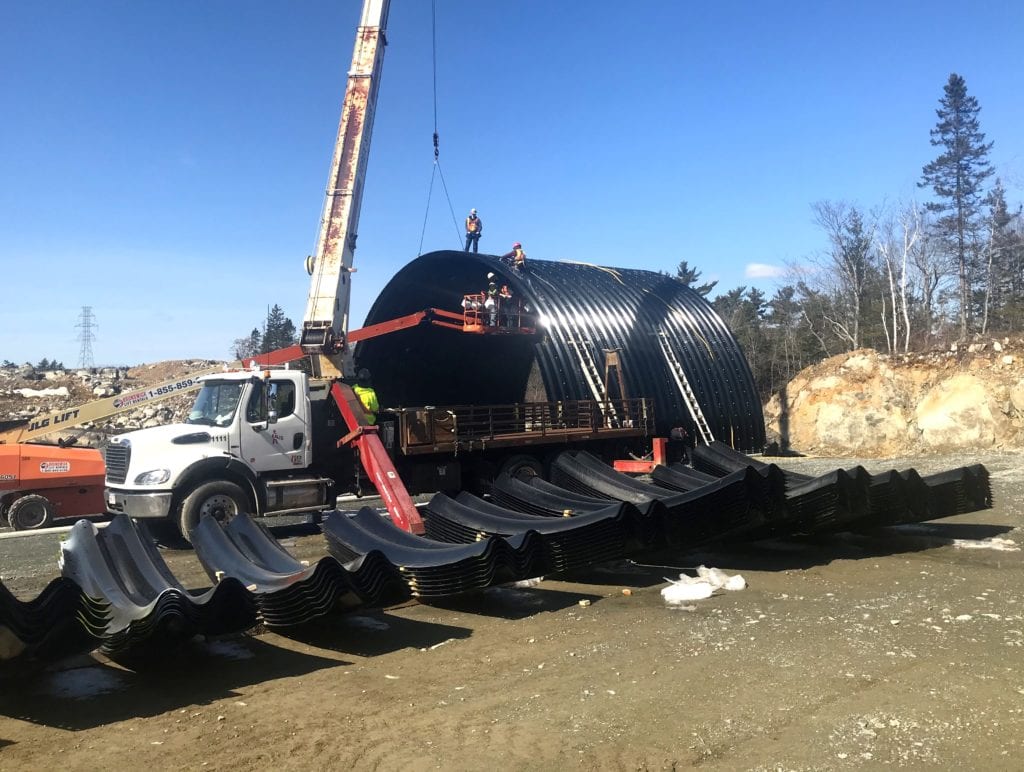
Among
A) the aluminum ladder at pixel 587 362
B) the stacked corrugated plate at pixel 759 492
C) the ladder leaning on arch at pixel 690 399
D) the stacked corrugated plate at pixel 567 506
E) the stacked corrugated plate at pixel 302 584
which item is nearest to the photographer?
the stacked corrugated plate at pixel 302 584

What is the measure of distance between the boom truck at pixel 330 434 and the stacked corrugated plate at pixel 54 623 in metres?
5.27

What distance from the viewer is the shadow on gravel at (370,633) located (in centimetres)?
614

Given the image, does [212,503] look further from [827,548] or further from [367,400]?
[827,548]

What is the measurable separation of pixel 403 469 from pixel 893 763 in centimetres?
989

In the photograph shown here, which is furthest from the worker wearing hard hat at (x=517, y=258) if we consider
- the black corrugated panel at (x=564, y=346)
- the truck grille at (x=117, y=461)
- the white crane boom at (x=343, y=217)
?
the truck grille at (x=117, y=461)

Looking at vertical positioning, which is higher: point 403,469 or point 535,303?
point 535,303

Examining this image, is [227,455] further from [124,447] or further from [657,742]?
[657,742]

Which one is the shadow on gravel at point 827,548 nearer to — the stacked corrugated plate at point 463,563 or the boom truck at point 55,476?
the stacked corrugated plate at point 463,563

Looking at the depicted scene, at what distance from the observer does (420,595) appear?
21.4 ft

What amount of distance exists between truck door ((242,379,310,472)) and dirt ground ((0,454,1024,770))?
16.8 ft

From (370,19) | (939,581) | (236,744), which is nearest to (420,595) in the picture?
(236,744)

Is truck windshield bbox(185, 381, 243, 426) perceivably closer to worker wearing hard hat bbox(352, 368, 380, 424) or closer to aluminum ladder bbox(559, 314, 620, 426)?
worker wearing hard hat bbox(352, 368, 380, 424)

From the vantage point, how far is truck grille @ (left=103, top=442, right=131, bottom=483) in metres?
10.6

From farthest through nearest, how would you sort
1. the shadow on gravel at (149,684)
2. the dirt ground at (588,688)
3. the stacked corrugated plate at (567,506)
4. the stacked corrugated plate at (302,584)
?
the stacked corrugated plate at (567,506), the stacked corrugated plate at (302,584), the shadow on gravel at (149,684), the dirt ground at (588,688)
